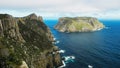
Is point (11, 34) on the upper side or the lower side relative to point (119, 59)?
upper

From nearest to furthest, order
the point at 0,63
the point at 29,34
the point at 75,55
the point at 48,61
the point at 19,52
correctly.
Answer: the point at 0,63 < the point at 19,52 < the point at 48,61 < the point at 29,34 < the point at 75,55

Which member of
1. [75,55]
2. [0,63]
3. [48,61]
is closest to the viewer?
[0,63]

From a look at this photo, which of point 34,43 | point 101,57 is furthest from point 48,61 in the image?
point 101,57

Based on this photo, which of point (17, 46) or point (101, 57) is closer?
point (17, 46)

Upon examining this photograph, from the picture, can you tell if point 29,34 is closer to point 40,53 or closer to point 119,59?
point 40,53

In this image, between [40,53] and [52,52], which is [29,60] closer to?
[40,53]

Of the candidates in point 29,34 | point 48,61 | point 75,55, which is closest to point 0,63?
point 48,61

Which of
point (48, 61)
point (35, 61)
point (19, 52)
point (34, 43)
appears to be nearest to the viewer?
point (19, 52)

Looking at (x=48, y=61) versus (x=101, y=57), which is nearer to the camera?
(x=48, y=61)

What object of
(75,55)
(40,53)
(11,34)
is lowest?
(75,55)
